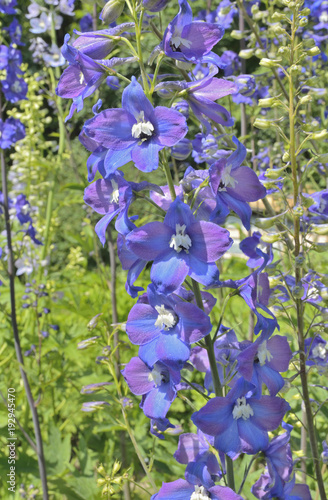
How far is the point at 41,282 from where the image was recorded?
3.19 meters

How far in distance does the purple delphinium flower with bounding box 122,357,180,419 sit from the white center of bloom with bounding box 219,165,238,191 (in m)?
0.35

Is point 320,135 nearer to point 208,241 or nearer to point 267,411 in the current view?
point 208,241

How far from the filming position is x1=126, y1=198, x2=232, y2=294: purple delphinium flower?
0.82 meters

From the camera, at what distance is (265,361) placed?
3.08ft

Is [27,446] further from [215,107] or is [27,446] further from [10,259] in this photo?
[215,107]

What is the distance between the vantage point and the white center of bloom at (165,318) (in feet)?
2.85

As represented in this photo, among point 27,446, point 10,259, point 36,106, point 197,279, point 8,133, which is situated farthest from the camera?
point 36,106

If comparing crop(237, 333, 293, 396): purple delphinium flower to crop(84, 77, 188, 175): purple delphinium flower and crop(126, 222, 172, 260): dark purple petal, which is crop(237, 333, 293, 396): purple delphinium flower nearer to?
crop(126, 222, 172, 260): dark purple petal

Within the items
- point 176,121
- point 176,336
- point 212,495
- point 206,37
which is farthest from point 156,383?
point 206,37

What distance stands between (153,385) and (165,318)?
17 cm

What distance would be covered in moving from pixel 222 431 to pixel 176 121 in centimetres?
56

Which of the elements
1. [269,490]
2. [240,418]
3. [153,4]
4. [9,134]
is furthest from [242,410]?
[9,134]

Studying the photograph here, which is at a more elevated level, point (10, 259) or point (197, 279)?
point (197, 279)

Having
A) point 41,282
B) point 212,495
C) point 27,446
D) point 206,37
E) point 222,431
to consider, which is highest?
point 206,37
